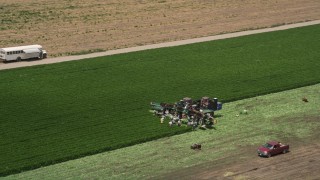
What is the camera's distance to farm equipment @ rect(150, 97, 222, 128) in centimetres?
5900

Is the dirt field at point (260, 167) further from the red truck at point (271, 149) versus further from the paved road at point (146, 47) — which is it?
the paved road at point (146, 47)

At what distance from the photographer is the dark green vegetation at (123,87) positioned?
5475 centimetres

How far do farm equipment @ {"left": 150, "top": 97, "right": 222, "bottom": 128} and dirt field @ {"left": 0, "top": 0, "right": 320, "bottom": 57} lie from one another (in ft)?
95.4

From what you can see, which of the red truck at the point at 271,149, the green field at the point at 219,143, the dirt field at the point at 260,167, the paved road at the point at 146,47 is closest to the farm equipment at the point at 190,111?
the green field at the point at 219,143

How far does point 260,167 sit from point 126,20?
5824cm

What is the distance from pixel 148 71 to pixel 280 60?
17.5 meters

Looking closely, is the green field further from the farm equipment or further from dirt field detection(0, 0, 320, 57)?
dirt field detection(0, 0, 320, 57)

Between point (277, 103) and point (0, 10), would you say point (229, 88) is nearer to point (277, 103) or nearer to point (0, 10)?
point (277, 103)

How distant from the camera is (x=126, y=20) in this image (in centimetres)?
10419

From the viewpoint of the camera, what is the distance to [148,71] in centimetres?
7725

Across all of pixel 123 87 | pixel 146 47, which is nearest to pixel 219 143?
pixel 123 87

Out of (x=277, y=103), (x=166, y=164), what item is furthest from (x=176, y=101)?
(x=166, y=164)

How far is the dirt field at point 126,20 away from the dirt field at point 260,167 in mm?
41192

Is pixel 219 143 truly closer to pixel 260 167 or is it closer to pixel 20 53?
pixel 260 167
